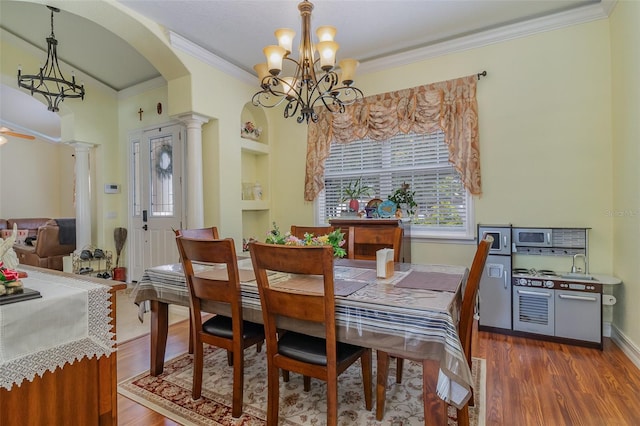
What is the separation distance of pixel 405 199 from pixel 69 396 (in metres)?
3.17

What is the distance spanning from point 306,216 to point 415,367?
2425mm

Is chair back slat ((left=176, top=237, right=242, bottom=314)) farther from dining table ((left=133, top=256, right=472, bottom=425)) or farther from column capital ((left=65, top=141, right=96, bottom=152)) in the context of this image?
column capital ((left=65, top=141, right=96, bottom=152))

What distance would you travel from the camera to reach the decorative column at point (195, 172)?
367 centimetres

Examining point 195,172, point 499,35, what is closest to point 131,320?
point 195,172

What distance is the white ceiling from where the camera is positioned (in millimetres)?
2834

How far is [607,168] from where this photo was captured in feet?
9.32

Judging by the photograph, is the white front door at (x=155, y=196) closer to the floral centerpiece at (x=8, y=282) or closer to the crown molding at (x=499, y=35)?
the crown molding at (x=499, y=35)

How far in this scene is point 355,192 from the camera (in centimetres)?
401

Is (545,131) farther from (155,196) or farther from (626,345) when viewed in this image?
(155,196)

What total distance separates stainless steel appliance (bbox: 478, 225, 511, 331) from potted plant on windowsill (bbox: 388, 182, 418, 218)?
86 cm

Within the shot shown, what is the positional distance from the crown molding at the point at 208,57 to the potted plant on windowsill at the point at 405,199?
236cm

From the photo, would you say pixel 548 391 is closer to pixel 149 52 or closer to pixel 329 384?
pixel 329 384

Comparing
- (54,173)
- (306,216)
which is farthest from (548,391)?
(54,173)

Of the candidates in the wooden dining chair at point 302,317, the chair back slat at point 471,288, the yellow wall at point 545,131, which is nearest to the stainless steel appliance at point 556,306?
the yellow wall at point 545,131
